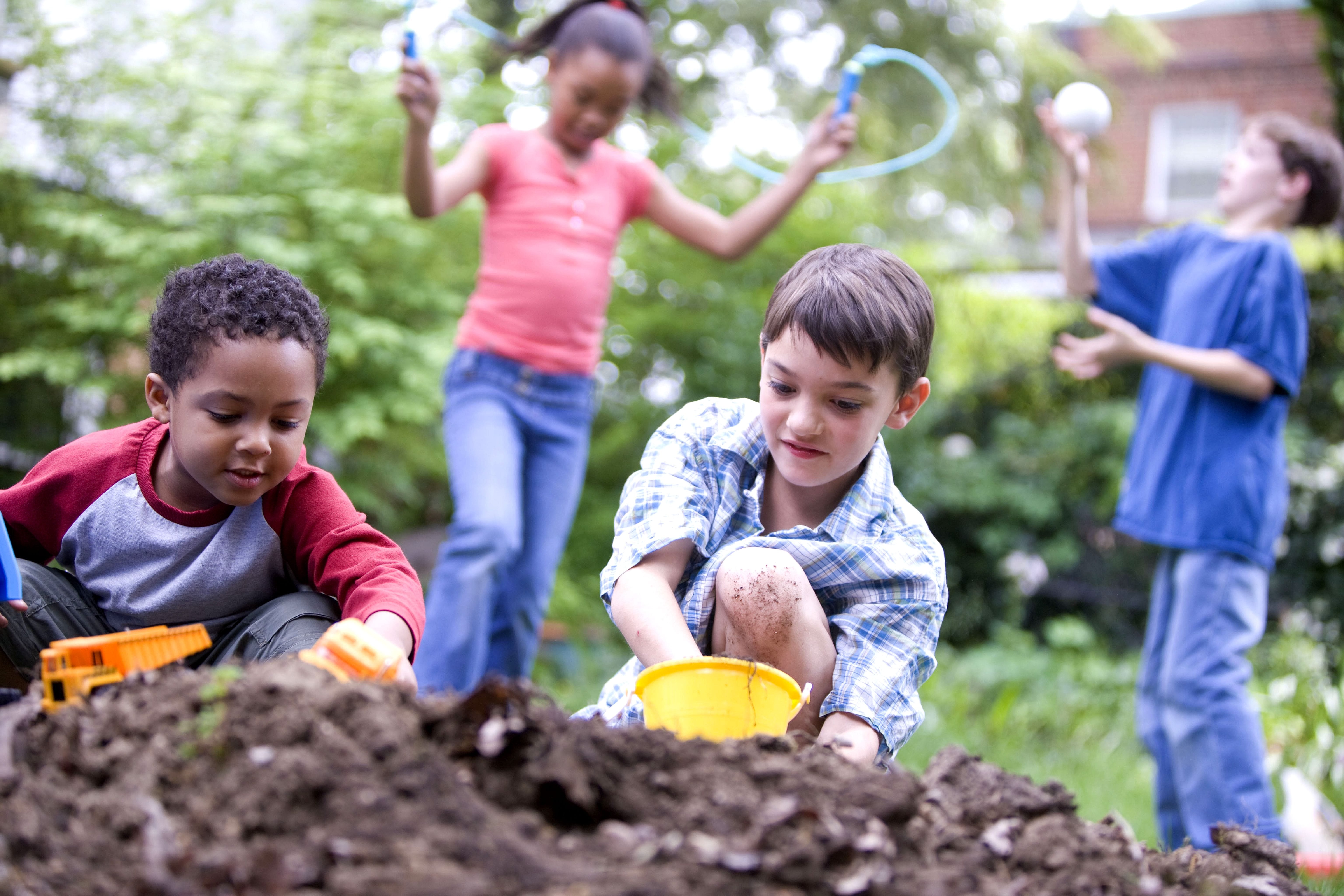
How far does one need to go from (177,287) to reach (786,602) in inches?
48.0

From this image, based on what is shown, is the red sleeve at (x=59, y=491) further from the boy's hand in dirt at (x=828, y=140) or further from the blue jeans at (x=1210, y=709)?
the blue jeans at (x=1210, y=709)

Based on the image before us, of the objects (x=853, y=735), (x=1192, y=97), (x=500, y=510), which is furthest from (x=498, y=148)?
(x=1192, y=97)

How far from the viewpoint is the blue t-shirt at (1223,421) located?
3111 millimetres

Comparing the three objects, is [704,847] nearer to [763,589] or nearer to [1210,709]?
[763,589]

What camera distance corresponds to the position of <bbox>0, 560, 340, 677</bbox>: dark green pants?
6.17 feet

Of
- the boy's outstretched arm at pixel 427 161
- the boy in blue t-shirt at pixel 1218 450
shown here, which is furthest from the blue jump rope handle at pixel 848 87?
the boy's outstretched arm at pixel 427 161

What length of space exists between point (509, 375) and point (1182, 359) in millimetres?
1932

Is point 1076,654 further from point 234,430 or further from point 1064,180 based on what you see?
point 234,430

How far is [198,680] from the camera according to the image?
1293 mm

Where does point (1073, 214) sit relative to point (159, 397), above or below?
above

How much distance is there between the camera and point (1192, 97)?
50.5 ft

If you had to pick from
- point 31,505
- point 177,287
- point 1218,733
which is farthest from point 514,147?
point 1218,733

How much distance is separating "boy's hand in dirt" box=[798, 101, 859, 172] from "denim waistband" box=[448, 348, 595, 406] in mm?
1005

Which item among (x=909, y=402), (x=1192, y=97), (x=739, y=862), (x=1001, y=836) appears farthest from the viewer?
(x=1192, y=97)
